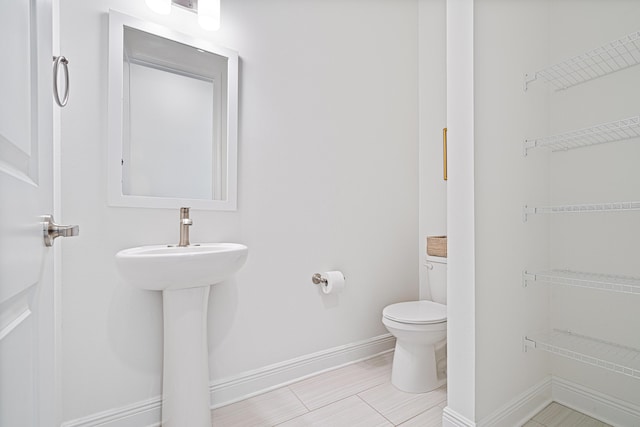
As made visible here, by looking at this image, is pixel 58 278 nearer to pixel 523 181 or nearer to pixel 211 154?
pixel 211 154

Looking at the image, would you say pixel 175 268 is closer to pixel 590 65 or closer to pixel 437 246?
pixel 437 246

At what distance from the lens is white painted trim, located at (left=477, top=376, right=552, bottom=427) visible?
1.26 meters

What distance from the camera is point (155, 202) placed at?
1375mm

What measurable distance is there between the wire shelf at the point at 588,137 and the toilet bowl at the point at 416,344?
93cm

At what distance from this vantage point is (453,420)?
1.26 m

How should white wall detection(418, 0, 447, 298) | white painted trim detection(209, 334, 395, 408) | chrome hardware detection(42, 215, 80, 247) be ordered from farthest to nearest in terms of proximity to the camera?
white wall detection(418, 0, 447, 298) → white painted trim detection(209, 334, 395, 408) → chrome hardware detection(42, 215, 80, 247)

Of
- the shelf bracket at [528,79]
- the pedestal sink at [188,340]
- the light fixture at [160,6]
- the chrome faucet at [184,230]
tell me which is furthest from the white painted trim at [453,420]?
the light fixture at [160,6]

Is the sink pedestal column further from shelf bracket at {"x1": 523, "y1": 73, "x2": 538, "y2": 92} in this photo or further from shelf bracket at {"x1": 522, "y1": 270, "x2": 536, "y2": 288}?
shelf bracket at {"x1": 523, "y1": 73, "x2": 538, "y2": 92}

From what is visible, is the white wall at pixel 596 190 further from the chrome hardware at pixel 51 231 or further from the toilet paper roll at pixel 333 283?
the chrome hardware at pixel 51 231

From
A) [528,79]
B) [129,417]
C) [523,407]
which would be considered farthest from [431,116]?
[129,417]

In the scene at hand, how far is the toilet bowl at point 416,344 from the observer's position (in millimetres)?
1556

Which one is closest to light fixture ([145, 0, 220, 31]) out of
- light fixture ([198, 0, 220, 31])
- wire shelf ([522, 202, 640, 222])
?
light fixture ([198, 0, 220, 31])

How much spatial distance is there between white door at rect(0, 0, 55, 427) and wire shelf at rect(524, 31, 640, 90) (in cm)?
170

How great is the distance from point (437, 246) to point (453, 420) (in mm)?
971
